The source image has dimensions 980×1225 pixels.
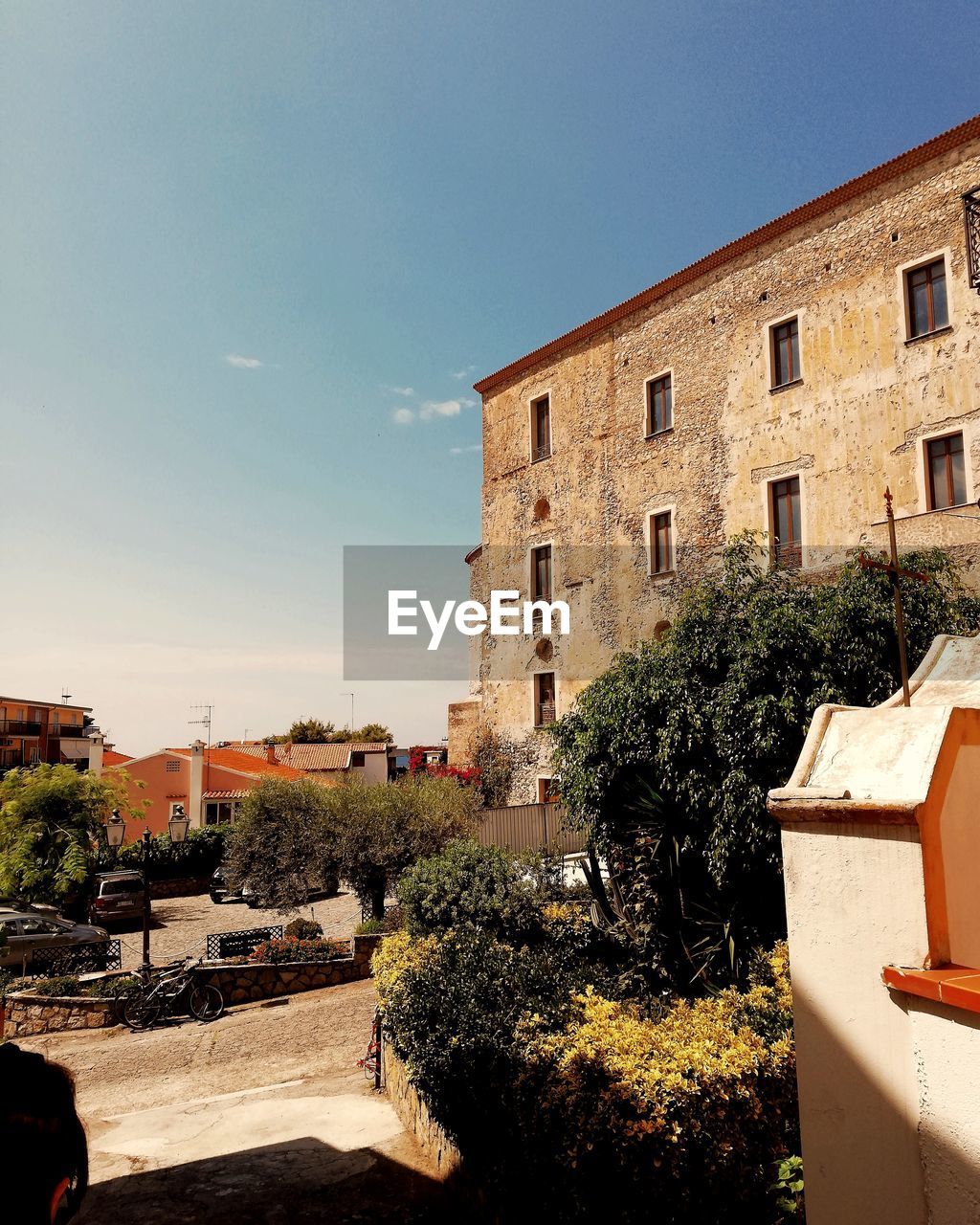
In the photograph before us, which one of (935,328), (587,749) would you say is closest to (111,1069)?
→ (587,749)

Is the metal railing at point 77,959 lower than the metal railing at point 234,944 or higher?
lower

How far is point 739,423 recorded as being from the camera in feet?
71.8

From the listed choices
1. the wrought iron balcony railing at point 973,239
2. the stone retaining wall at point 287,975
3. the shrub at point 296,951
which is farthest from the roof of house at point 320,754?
the wrought iron balcony railing at point 973,239

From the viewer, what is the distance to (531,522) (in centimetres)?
2828

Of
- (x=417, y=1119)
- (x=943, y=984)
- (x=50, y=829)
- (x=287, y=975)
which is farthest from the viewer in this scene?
(x=50, y=829)

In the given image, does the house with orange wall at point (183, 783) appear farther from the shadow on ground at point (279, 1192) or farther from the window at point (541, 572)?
the shadow on ground at point (279, 1192)

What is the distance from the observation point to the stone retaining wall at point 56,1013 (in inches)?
595

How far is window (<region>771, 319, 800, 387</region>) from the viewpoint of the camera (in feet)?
67.9

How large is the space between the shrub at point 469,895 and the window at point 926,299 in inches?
571

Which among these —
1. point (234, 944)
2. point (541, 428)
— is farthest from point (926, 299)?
point (234, 944)

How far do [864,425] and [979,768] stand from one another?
17.5m

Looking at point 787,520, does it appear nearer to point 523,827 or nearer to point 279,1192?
point 523,827

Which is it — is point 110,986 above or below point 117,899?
above

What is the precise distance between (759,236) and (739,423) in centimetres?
476
